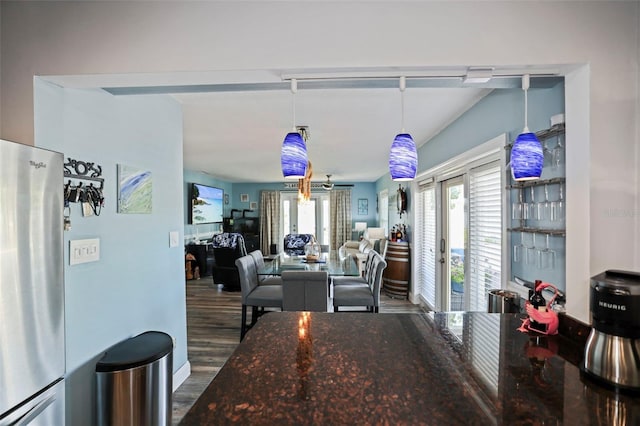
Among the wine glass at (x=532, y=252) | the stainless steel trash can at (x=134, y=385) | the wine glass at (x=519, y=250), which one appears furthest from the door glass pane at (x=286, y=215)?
the wine glass at (x=532, y=252)

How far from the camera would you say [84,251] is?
161 cm

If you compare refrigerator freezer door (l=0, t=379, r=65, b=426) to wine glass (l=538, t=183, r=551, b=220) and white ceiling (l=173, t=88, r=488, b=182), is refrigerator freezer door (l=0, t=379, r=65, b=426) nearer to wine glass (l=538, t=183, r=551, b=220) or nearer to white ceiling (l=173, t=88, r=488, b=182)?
white ceiling (l=173, t=88, r=488, b=182)

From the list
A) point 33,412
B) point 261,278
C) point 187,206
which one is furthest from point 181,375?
point 187,206

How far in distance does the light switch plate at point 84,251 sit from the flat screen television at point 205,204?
4.98m

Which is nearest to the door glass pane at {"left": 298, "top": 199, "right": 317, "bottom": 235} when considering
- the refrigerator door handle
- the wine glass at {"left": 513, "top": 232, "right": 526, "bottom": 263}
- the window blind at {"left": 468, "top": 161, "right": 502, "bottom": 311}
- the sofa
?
the sofa

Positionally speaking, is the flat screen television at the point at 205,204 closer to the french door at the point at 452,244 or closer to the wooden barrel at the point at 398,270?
the wooden barrel at the point at 398,270

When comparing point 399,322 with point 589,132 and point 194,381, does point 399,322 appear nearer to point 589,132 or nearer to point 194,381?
point 589,132

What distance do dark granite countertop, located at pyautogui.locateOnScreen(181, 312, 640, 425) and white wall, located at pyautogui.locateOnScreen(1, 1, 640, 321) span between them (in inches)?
20.4

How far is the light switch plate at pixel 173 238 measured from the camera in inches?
92.7

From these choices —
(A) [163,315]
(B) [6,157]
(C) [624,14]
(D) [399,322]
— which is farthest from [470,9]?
(A) [163,315]

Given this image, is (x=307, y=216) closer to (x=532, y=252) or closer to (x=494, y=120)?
(x=494, y=120)

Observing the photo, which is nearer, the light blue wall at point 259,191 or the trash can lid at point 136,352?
the trash can lid at point 136,352

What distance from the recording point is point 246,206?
8.83 meters

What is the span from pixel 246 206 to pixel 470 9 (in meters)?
8.12
